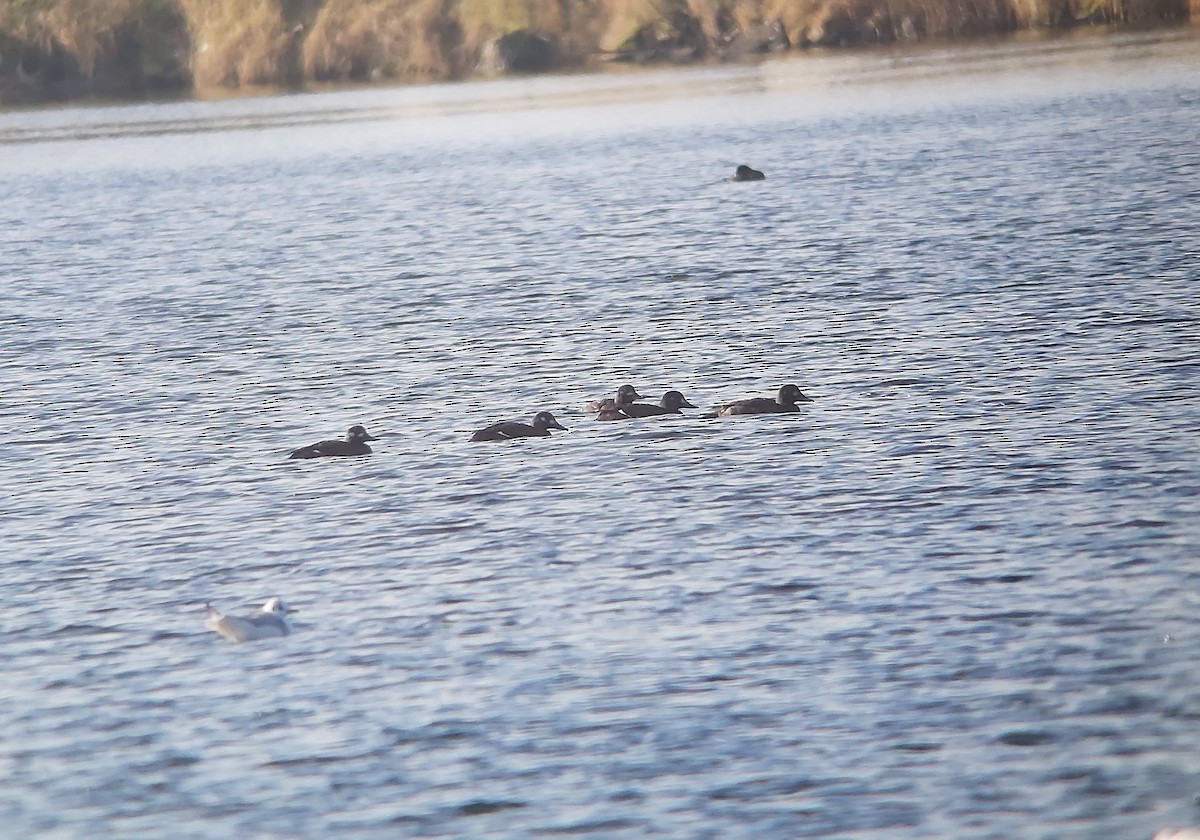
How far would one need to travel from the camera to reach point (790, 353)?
29141 mm

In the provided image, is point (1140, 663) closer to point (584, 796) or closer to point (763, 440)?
point (584, 796)

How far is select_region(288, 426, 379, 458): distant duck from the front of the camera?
77.3 ft

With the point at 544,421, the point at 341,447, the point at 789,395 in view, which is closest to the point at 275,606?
the point at 341,447

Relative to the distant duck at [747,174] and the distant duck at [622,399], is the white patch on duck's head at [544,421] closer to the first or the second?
the distant duck at [622,399]

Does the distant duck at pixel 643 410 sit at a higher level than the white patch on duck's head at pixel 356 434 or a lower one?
lower

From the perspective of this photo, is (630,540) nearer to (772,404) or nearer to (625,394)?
(772,404)

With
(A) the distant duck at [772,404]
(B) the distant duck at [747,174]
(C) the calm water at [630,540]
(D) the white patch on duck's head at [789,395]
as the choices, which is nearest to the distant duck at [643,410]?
(C) the calm water at [630,540]

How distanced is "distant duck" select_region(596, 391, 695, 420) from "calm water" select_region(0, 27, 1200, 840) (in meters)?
0.20

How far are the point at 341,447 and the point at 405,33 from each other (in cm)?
12815

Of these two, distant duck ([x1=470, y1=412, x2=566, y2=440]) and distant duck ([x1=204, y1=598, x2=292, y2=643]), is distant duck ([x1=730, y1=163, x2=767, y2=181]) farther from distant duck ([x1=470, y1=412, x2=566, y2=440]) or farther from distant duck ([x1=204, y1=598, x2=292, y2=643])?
distant duck ([x1=204, y1=598, x2=292, y2=643])

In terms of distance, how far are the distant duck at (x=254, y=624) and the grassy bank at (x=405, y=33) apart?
380ft

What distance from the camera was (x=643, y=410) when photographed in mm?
24688

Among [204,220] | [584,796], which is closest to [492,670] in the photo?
[584,796]

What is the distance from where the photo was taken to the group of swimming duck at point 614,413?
23641 mm
